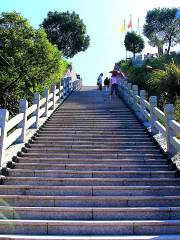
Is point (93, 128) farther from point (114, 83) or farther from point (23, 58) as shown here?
point (23, 58)

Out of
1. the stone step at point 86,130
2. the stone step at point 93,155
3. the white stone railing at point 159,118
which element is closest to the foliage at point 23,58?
the white stone railing at point 159,118

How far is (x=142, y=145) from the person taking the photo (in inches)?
466

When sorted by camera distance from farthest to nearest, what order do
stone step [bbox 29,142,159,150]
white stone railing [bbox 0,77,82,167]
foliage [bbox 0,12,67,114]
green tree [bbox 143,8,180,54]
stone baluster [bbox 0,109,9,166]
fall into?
1. green tree [bbox 143,8,180,54]
2. foliage [bbox 0,12,67,114]
3. stone step [bbox 29,142,159,150]
4. white stone railing [bbox 0,77,82,167]
5. stone baluster [bbox 0,109,9,166]

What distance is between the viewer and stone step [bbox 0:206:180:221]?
24.6 feet

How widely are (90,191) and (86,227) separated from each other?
1444 millimetres

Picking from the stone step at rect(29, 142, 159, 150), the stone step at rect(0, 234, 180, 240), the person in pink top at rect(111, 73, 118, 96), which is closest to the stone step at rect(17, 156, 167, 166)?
the stone step at rect(29, 142, 159, 150)

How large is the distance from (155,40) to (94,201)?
5183 centimetres

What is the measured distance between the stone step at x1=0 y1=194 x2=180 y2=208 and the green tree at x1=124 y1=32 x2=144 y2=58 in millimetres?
46195

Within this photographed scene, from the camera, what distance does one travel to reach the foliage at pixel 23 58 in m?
25.2

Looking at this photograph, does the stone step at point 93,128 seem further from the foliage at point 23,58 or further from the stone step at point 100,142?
the foliage at point 23,58

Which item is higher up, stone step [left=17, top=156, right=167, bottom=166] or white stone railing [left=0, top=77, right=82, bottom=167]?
white stone railing [left=0, top=77, right=82, bottom=167]

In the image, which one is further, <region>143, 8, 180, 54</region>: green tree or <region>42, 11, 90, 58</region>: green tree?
<region>143, 8, 180, 54</region>: green tree

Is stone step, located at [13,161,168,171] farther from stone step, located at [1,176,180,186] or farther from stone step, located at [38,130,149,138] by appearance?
stone step, located at [38,130,149,138]

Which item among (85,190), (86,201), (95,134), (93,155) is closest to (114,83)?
(95,134)
